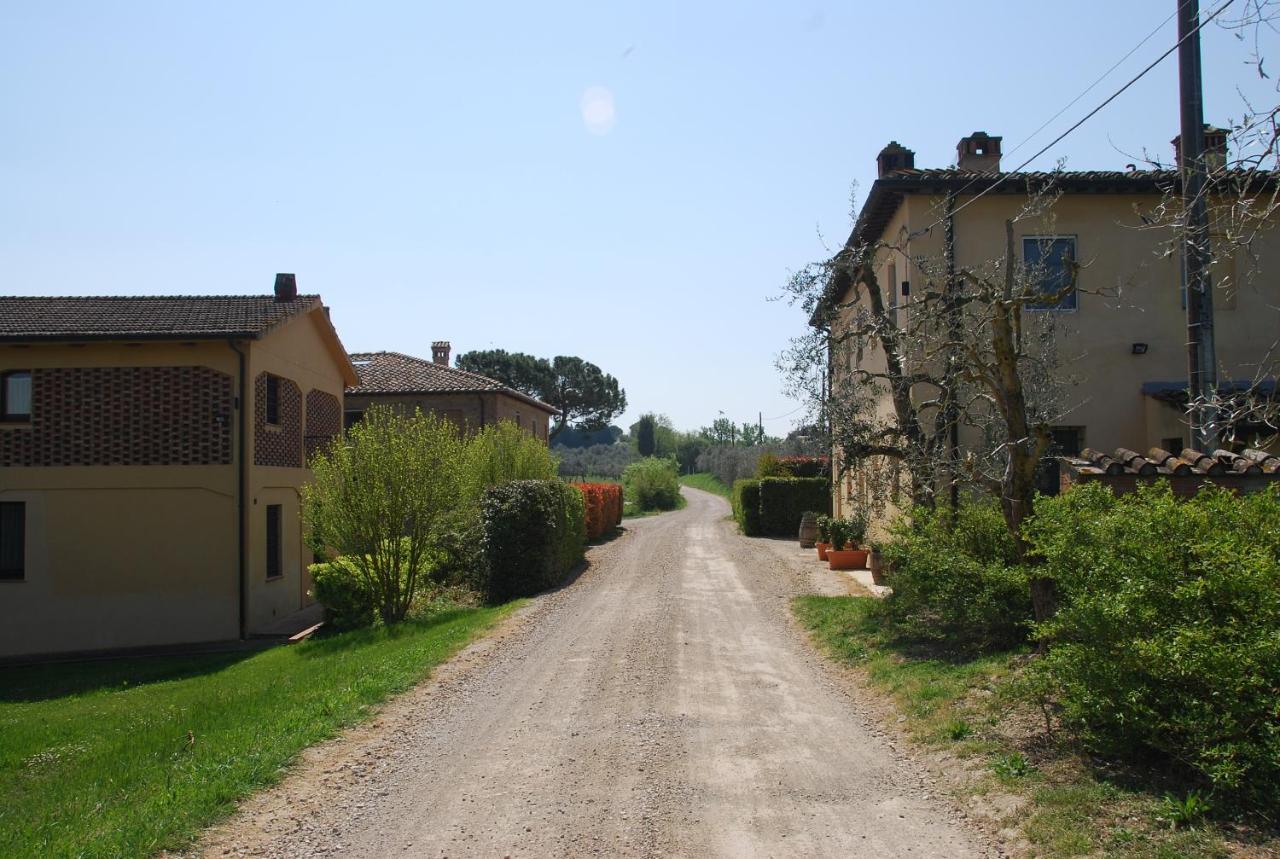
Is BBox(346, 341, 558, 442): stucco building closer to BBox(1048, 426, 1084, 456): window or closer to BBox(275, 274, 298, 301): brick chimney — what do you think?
BBox(275, 274, 298, 301): brick chimney

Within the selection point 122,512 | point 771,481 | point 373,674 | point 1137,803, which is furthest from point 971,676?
point 771,481

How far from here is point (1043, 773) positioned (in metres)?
5.64

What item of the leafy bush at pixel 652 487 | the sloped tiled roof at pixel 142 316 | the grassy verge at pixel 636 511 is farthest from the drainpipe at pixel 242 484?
the leafy bush at pixel 652 487

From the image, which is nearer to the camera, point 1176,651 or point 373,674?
point 1176,651

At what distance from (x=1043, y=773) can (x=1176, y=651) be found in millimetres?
1245

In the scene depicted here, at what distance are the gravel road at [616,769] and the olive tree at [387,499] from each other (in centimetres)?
504

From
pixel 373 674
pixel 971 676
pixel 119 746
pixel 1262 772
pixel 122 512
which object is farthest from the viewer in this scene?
pixel 122 512

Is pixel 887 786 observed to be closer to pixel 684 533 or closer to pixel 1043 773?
pixel 1043 773

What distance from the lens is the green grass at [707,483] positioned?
218 feet

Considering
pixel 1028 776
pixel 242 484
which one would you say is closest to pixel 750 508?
pixel 242 484

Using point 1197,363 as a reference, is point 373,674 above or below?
below

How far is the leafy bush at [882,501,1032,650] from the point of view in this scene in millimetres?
8891

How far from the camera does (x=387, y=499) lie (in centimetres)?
1580

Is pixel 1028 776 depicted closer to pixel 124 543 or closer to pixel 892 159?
pixel 892 159
